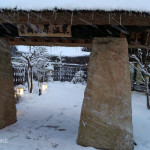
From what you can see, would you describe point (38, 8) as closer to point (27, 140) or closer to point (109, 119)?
point (109, 119)

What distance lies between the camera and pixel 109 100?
3.70 meters

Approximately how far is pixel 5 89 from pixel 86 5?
3391 mm

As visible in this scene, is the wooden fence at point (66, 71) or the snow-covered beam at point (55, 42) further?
the wooden fence at point (66, 71)

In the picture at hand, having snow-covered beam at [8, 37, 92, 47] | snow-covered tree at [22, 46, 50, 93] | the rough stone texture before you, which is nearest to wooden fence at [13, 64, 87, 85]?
snow-covered tree at [22, 46, 50, 93]

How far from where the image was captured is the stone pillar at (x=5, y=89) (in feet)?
15.4

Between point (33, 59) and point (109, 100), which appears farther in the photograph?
point (33, 59)

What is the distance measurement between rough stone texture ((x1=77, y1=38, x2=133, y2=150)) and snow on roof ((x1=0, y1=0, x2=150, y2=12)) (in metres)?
0.84

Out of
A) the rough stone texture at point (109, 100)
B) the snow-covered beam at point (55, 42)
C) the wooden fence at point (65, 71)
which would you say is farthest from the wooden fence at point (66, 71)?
the rough stone texture at point (109, 100)

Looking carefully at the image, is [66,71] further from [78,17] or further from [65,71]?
[78,17]

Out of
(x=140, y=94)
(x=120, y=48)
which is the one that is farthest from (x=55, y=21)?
(x=140, y=94)

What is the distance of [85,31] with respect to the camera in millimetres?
3922

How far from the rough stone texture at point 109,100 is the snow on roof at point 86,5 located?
0.84 meters

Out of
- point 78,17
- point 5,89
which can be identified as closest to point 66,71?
point 5,89

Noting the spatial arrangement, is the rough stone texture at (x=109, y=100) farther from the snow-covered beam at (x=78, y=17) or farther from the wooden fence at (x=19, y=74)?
the wooden fence at (x=19, y=74)
